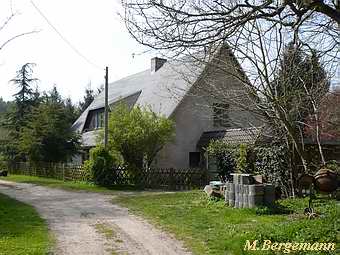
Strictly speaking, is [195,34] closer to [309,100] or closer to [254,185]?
[254,185]

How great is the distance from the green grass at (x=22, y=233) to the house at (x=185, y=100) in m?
5.89

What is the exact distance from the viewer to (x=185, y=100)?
107 ft

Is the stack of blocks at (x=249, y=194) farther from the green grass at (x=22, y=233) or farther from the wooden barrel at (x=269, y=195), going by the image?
the green grass at (x=22, y=233)

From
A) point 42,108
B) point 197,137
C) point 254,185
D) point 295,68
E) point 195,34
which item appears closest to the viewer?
point 195,34

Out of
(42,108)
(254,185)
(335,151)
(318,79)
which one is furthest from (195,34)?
(42,108)

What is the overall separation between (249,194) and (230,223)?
9.18 ft

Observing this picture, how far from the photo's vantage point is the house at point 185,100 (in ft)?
61.1

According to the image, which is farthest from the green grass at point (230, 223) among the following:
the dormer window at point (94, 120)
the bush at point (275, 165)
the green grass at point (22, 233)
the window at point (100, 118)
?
the dormer window at point (94, 120)

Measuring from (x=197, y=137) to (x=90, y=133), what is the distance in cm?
1209

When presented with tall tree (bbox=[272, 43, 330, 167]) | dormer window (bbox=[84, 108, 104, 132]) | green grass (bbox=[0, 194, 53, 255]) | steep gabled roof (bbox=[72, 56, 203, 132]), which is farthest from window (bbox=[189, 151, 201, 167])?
green grass (bbox=[0, 194, 53, 255])

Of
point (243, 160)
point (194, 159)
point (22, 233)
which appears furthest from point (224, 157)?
point (22, 233)

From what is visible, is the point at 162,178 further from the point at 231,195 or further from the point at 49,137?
the point at 49,137

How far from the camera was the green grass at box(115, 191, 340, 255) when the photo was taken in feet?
30.1

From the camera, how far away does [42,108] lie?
4006 cm
